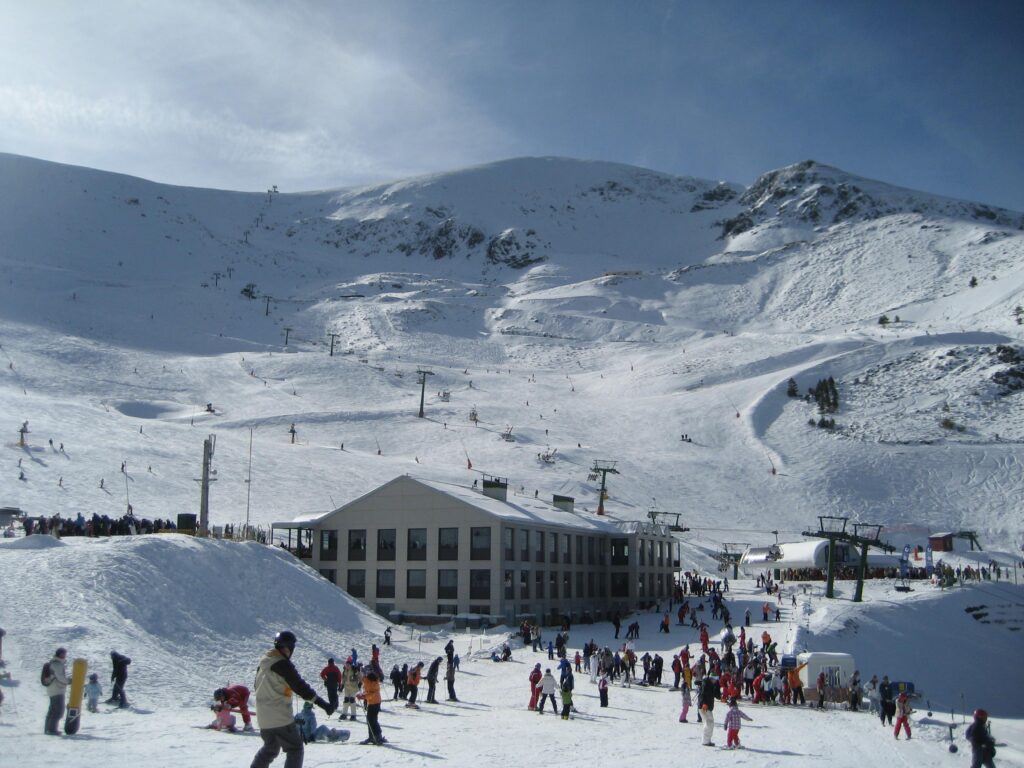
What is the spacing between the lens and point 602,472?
6644 centimetres

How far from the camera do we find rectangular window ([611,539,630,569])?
5053cm

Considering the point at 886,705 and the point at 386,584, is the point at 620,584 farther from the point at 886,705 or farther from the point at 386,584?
the point at 886,705

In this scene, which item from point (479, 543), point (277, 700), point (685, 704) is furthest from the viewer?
point (479, 543)

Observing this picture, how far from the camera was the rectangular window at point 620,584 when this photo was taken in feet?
165

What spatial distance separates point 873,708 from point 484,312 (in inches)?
4976

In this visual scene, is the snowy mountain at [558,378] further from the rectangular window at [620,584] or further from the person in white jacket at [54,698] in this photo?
the person in white jacket at [54,698]

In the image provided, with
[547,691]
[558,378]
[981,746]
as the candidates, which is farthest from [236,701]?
[558,378]

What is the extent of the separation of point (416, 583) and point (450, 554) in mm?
2199

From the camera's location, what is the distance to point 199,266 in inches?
6988

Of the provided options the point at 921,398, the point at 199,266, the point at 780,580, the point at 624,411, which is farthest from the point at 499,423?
the point at 199,266

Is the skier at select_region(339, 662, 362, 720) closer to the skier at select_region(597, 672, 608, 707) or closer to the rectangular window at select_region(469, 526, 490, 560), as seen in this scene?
the skier at select_region(597, 672, 608, 707)

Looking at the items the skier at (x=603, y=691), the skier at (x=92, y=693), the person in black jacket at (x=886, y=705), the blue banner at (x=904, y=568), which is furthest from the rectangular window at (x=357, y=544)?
the blue banner at (x=904, y=568)

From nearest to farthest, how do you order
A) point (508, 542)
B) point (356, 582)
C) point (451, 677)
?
1. point (451, 677)
2. point (508, 542)
3. point (356, 582)

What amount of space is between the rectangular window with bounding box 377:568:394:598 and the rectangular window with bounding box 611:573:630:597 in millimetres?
14108
